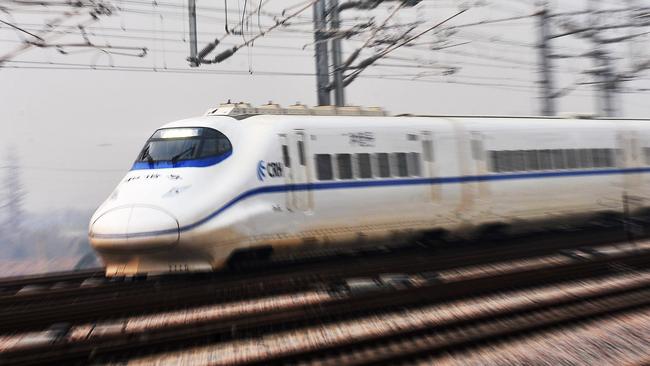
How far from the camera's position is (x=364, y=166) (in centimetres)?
974

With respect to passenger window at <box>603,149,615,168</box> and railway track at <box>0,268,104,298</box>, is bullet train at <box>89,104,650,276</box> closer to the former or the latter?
passenger window at <box>603,149,615,168</box>

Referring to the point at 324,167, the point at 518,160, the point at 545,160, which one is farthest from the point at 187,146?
the point at 545,160

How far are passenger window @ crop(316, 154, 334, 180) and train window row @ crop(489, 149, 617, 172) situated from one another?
349 centimetres

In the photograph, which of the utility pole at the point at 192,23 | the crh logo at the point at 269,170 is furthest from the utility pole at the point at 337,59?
the crh logo at the point at 269,170

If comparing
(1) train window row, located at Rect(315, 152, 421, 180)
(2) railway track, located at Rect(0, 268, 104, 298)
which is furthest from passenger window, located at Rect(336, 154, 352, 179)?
(2) railway track, located at Rect(0, 268, 104, 298)

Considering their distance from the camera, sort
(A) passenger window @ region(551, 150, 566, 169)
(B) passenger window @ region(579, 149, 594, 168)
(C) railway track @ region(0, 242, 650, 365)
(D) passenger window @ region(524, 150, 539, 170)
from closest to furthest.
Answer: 1. (C) railway track @ region(0, 242, 650, 365)
2. (D) passenger window @ region(524, 150, 539, 170)
3. (A) passenger window @ region(551, 150, 566, 169)
4. (B) passenger window @ region(579, 149, 594, 168)

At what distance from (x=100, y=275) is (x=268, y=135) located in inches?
151

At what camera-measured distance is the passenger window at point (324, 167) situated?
930 centimetres

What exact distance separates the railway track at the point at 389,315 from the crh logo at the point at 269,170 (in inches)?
102

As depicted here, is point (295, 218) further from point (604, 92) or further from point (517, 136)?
point (604, 92)

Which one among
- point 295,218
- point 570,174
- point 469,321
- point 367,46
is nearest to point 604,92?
point 570,174

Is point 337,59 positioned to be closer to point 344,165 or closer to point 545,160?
point 344,165

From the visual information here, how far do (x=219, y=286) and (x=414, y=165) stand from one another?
4.15 metres

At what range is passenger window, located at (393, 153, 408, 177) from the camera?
33.1ft
